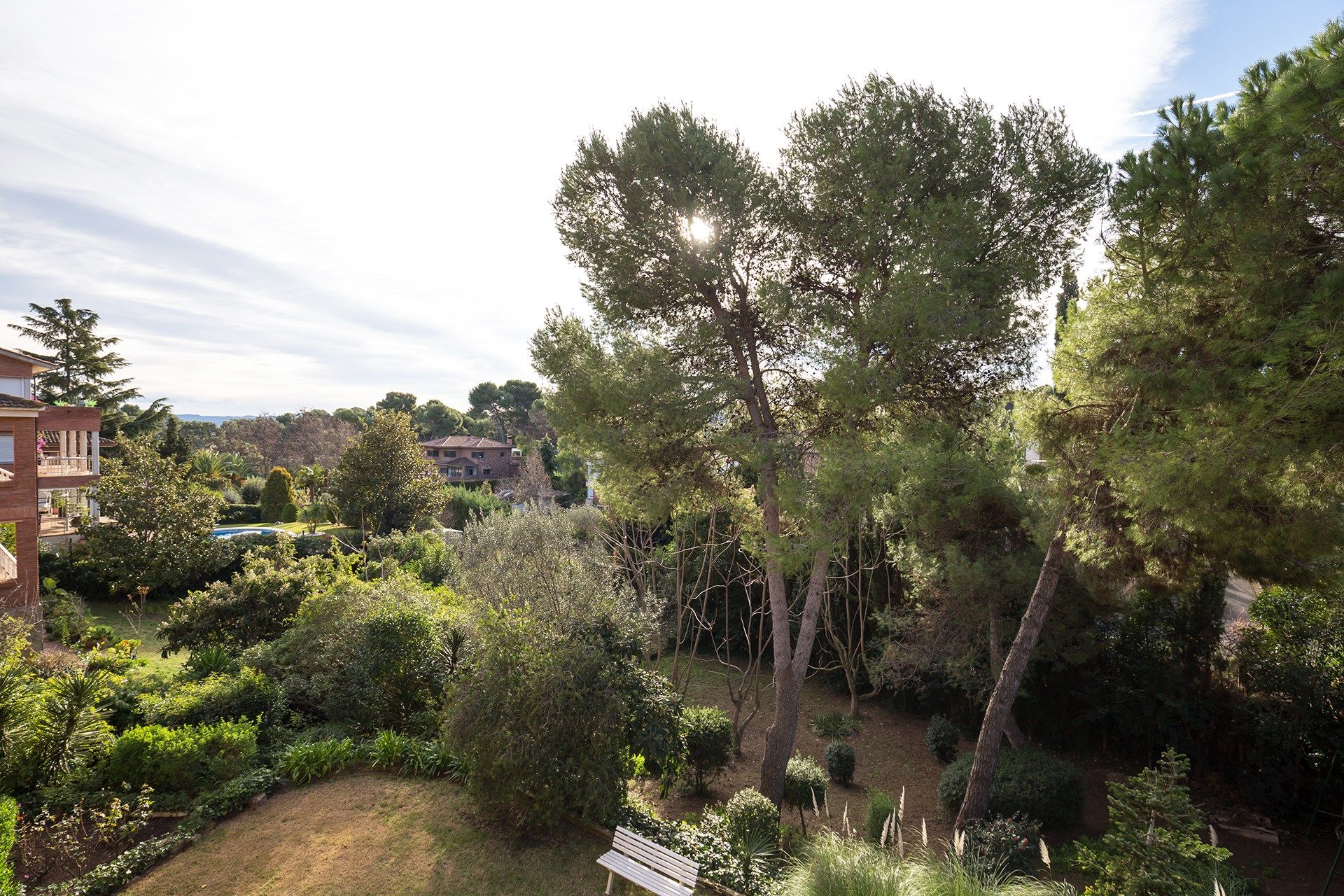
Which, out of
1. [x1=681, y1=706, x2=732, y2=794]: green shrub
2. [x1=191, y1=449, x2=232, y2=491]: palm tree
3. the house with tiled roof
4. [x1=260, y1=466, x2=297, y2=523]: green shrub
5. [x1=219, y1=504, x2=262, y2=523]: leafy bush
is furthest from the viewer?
the house with tiled roof

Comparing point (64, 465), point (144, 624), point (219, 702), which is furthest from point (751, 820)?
point (64, 465)

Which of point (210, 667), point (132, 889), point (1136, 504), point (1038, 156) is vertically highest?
point (1038, 156)

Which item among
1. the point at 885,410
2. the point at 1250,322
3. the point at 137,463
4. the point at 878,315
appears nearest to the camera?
the point at 1250,322

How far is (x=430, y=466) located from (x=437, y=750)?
1665 centimetres

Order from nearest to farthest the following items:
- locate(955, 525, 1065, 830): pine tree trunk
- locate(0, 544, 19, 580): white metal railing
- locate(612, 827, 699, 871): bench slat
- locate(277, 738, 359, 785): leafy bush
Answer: locate(612, 827, 699, 871): bench slat, locate(277, 738, 359, 785): leafy bush, locate(955, 525, 1065, 830): pine tree trunk, locate(0, 544, 19, 580): white metal railing

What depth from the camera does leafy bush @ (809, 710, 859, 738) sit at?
1092cm

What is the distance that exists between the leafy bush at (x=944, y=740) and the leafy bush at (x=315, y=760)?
27.7 ft

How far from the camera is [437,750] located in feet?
23.2

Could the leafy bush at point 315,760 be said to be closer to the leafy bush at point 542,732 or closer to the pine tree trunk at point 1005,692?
the leafy bush at point 542,732

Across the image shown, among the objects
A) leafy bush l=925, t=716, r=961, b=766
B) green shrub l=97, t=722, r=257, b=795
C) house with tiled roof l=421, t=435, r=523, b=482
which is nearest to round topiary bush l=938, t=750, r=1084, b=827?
leafy bush l=925, t=716, r=961, b=766

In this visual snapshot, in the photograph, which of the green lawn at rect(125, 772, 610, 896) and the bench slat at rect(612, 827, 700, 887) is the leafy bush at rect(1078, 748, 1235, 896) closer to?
the bench slat at rect(612, 827, 700, 887)

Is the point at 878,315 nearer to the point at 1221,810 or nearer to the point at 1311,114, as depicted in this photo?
the point at 1311,114

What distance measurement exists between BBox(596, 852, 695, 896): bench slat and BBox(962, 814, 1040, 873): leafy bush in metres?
2.80

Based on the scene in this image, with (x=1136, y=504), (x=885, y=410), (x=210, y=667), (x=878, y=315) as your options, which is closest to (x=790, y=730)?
(x=885, y=410)
